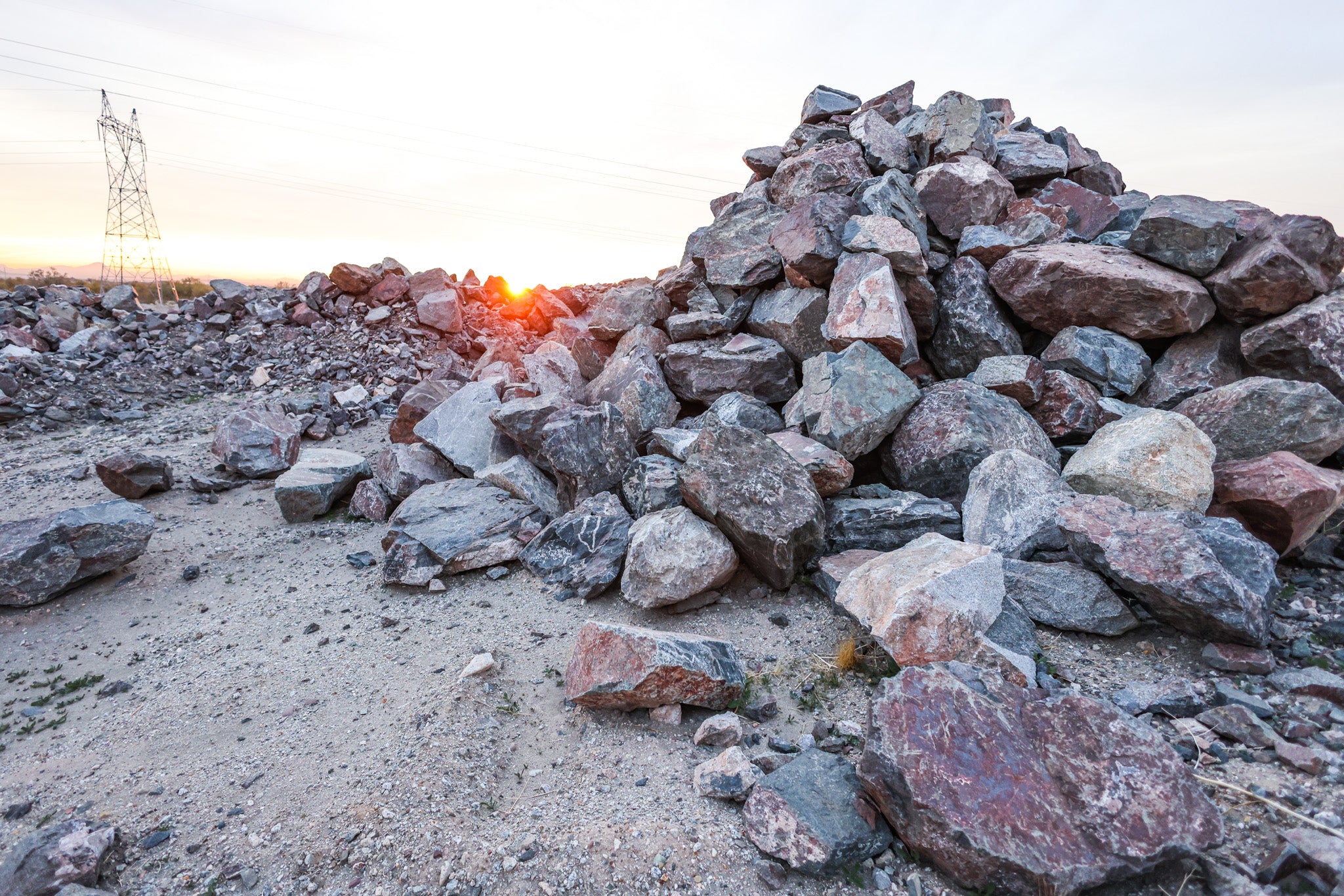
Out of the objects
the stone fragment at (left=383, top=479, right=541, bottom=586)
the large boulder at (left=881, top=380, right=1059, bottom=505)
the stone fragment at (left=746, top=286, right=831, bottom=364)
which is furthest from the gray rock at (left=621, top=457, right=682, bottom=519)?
the large boulder at (left=881, top=380, right=1059, bottom=505)

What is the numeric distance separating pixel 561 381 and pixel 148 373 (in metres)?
9.43

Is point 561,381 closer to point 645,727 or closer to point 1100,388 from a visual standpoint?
point 645,727

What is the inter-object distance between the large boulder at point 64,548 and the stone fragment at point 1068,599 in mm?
7323

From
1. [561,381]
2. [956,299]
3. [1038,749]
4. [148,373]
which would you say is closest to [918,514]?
[1038,749]

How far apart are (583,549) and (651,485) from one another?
2.63ft

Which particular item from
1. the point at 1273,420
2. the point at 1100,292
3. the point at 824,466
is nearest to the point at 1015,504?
the point at 824,466

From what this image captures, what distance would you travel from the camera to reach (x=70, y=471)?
8.57 m

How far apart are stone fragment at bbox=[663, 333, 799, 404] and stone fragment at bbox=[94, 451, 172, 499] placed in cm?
629

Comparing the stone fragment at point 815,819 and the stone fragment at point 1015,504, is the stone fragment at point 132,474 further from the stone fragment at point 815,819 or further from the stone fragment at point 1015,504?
the stone fragment at point 1015,504

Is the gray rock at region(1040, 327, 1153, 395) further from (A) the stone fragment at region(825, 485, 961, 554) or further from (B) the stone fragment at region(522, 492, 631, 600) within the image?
(B) the stone fragment at region(522, 492, 631, 600)

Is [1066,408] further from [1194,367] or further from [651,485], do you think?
[651,485]

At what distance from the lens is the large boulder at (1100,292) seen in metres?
6.05

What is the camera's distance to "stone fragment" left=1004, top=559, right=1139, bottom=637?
413cm

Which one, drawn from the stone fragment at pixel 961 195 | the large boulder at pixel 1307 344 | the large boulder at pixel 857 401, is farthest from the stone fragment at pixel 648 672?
the stone fragment at pixel 961 195
